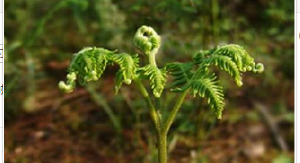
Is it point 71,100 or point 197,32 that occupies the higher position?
point 197,32

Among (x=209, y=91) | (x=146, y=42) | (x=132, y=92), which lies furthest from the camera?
(x=132, y=92)

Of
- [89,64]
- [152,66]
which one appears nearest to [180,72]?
[152,66]

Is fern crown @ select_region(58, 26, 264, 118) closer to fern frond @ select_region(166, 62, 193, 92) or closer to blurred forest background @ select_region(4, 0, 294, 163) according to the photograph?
fern frond @ select_region(166, 62, 193, 92)

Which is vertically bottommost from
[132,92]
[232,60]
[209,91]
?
[209,91]

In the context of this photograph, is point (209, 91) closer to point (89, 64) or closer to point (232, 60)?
point (232, 60)

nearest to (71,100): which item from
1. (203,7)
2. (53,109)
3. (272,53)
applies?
(53,109)

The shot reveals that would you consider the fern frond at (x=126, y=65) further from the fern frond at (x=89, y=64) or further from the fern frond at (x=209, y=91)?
the fern frond at (x=209, y=91)

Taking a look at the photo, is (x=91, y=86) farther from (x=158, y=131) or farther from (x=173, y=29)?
(x=158, y=131)

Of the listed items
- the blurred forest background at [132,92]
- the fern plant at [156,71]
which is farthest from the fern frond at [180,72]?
the blurred forest background at [132,92]

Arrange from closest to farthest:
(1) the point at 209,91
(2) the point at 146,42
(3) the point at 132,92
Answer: (1) the point at 209,91, (2) the point at 146,42, (3) the point at 132,92
